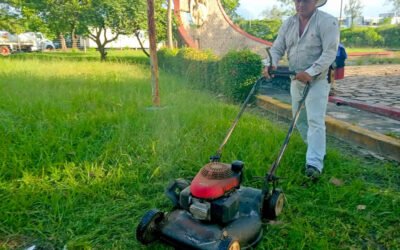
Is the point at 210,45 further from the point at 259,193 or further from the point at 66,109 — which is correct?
the point at 259,193

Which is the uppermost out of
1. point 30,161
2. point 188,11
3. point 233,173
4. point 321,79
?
point 188,11

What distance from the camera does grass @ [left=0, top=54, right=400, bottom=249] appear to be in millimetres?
2605

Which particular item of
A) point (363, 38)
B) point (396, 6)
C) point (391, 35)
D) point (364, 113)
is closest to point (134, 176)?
point (364, 113)

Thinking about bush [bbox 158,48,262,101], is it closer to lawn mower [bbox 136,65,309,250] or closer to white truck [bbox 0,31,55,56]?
lawn mower [bbox 136,65,309,250]

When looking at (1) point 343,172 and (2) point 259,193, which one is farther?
(1) point 343,172

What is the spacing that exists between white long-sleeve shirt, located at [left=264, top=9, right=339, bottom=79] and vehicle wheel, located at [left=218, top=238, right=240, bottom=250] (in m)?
1.75

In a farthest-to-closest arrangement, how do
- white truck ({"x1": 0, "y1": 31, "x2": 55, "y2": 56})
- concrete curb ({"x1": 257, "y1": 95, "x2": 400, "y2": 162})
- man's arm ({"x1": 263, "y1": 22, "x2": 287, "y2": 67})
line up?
1. white truck ({"x1": 0, "y1": 31, "x2": 55, "y2": 56})
2. concrete curb ({"x1": 257, "y1": 95, "x2": 400, "y2": 162})
3. man's arm ({"x1": 263, "y1": 22, "x2": 287, "y2": 67})

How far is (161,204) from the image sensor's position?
3008 millimetres

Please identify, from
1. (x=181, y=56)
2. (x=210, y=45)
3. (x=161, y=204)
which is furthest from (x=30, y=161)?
(x=210, y=45)

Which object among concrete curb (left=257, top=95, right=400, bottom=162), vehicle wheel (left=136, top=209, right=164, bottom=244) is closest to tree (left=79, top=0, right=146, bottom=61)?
concrete curb (left=257, top=95, right=400, bottom=162)

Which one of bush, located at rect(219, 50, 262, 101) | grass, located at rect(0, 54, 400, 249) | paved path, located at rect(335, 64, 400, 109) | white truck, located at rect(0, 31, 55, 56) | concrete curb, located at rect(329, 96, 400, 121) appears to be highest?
white truck, located at rect(0, 31, 55, 56)

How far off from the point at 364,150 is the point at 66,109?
428 centimetres

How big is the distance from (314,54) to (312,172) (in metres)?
1.17

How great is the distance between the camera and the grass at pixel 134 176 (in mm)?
2605
